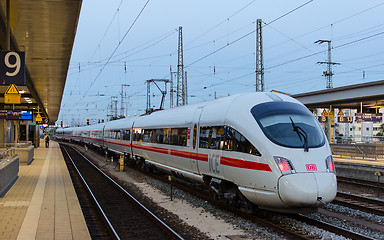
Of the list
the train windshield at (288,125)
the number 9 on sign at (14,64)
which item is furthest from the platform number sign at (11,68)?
the train windshield at (288,125)

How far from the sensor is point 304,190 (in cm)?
757

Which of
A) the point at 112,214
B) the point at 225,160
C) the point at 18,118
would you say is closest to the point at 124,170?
the point at 18,118

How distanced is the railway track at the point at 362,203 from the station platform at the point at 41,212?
7.29 meters

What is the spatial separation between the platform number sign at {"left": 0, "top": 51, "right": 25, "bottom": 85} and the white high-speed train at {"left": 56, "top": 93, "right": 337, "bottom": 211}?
5.10 meters

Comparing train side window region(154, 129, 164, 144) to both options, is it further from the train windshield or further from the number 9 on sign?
the number 9 on sign

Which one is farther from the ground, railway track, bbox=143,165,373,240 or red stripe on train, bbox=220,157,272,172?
red stripe on train, bbox=220,157,272,172

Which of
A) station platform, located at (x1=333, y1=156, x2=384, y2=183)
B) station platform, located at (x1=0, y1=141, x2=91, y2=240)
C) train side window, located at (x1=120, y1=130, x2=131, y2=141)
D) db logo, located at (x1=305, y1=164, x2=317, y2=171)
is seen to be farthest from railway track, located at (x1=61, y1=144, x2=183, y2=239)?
station platform, located at (x1=333, y1=156, x2=384, y2=183)

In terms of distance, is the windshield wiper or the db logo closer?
the db logo

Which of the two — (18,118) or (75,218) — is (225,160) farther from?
(18,118)

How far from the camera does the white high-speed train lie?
25.5ft

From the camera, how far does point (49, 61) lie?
16062 mm

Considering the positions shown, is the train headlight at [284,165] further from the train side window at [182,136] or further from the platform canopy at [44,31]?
the platform canopy at [44,31]

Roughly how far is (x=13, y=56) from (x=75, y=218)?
4185 mm

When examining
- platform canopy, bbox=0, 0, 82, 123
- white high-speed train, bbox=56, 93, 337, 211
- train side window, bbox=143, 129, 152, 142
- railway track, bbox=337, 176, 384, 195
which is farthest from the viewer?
train side window, bbox=143, 129, 152, 142
